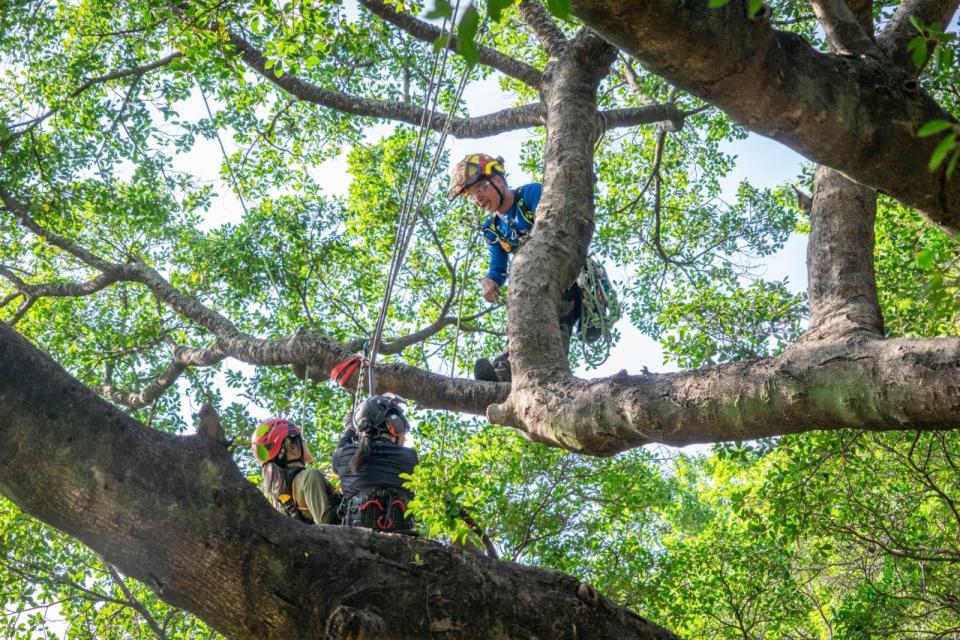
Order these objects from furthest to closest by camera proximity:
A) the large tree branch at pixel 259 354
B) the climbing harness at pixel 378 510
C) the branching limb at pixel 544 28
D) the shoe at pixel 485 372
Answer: the branching limb at pixel 544 28
the shoe at pixel 485 372
the large tree branch at pixel 259 354
the climbing harness at pixel 378 510

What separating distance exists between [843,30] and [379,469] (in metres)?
3.16

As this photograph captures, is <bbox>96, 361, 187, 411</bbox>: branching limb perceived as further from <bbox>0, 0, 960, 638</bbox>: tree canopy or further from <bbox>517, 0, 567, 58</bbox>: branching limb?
<bbox>517, 0, 567, 58</bbox>: branching limb

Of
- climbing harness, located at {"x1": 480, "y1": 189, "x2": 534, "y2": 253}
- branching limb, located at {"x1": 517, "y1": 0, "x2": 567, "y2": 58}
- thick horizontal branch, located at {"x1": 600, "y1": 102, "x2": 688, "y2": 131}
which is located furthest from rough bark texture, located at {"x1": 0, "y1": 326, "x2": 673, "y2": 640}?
thick horizontal branch, located at {"x1": 600, "y1": 102, "x2": 688, "y2": 131}

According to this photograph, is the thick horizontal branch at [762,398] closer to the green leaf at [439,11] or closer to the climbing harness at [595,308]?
the green leaf at [439,11]

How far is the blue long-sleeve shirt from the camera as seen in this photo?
18.9 ft

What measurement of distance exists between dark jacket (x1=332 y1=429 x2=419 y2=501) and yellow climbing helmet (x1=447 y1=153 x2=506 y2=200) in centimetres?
168

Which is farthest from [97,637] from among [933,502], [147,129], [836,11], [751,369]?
[933,502]

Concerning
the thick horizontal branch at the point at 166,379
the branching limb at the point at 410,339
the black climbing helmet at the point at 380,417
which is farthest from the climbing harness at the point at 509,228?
the thick horizontal branch at the point at 166,379

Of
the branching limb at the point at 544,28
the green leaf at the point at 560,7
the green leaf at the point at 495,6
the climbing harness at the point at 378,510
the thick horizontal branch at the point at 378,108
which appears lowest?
the green leaf at the point at 495,6

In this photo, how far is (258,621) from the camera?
2332mm

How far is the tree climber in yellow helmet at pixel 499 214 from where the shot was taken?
5422 millimetres

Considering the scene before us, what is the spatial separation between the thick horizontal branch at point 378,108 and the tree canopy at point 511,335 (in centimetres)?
3

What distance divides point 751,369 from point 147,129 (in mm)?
6812

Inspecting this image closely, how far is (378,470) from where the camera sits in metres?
4.75
